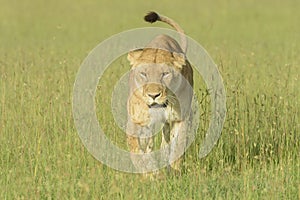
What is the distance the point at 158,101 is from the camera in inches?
258

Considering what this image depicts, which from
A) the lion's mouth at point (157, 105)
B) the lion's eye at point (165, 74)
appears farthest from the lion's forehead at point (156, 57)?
the lion's mouth at point (157, 105)

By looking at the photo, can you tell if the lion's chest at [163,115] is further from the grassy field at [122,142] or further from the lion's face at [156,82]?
the grassy field at [122,142]

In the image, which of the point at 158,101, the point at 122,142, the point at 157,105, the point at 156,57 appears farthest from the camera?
the point at 122,142

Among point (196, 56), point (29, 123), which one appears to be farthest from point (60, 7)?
point (29, 123)

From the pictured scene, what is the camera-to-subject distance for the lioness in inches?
265

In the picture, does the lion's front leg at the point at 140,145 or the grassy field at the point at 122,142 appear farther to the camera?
the lion's front leg at the point at 140,145

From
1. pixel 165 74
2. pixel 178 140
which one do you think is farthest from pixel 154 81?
pixel 178 140

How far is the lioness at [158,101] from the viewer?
22.1 ft

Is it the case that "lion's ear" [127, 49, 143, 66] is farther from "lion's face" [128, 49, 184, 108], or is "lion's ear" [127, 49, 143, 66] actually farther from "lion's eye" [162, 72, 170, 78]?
"lion's eye" [162, 72, 170, 78]

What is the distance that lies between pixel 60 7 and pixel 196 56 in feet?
54.1

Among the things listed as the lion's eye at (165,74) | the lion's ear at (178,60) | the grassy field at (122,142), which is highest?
the lion's ear at (178,60)

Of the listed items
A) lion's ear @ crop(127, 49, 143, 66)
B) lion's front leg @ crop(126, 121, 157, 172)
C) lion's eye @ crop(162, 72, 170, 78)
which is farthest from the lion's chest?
lion's ear @ crop(127, 49, 143, 66)

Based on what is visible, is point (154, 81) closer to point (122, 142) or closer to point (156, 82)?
point (156, 82)

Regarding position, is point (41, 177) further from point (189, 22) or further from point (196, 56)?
point (189, 22)
